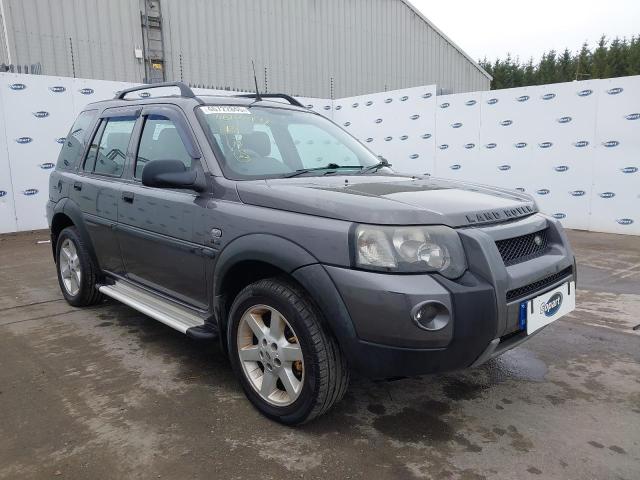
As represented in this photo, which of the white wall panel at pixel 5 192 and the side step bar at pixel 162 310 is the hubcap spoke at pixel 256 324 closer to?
the side step bar at pixel 162 310

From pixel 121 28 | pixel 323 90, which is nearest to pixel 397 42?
pixel 323 90

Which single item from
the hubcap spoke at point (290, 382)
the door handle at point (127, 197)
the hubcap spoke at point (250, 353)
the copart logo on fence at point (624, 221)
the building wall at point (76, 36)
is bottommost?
the copart logo on fence at point (624, 221)

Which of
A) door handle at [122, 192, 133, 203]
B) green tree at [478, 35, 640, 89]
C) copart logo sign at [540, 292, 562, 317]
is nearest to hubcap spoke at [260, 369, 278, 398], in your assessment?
copart logo sign at [540, 292, 562, 317]

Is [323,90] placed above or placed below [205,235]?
above

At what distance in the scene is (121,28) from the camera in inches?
514

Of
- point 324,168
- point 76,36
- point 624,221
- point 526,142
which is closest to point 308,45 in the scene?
point 76,36

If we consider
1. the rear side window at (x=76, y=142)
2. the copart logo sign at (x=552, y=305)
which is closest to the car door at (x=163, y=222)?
the rear side window at (x=76, y=142)

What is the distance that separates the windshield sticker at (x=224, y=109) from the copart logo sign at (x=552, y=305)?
87.2 inches

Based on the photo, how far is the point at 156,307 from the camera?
11.1 feet

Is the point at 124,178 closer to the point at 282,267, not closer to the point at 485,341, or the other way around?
the point at 282,267

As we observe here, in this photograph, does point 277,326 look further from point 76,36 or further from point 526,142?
point 76,36

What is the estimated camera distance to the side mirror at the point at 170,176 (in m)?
2.82

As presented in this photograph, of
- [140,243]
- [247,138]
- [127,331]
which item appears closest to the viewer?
[247,138]

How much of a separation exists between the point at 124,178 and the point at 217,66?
39.4 feet
